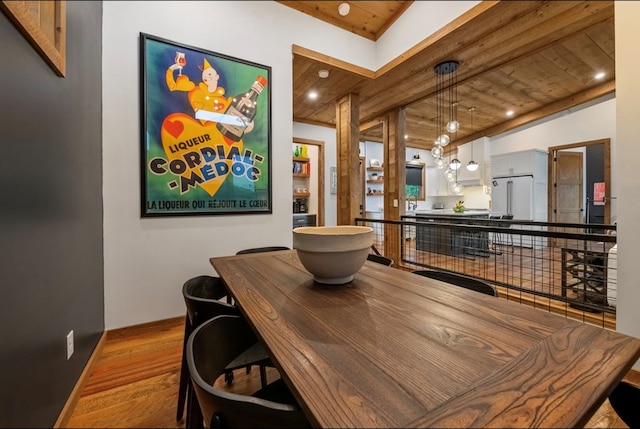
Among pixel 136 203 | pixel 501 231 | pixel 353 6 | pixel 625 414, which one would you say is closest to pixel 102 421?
pixel 136 203

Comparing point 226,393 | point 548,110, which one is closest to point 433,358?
point 226,393

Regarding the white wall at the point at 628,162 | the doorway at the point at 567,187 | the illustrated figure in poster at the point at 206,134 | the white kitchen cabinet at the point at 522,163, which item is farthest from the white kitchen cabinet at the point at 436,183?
the illustrated figure in poster at the point at 206,134

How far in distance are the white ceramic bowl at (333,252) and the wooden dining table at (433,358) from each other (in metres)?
0.10

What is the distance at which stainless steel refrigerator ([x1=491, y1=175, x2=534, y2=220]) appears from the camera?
19.9ft

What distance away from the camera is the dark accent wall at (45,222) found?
0.94m

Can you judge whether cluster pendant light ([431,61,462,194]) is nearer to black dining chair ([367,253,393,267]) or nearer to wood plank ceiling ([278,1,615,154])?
wood plank ceiling ([278,1,615,154])

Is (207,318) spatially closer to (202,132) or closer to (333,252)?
(333,252)

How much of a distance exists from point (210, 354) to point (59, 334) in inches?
38.5

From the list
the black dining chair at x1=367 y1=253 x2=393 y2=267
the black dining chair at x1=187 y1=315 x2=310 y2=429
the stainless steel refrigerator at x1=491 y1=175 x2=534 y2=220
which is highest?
the stainless steel refrigerator at x1=491 y1=175 x2=534 y2=220

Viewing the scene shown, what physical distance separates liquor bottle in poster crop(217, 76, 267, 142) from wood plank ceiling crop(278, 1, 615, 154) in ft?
2.20

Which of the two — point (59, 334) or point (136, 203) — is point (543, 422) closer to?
point (59, 334)

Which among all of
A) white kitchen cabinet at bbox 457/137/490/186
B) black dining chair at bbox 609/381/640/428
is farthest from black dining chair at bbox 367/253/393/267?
white kitchen cabinet at bbox 457/137/490/186

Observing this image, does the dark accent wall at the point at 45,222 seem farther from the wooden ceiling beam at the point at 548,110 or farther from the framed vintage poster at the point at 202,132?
the wooden ceiling beam at the point at 548,110

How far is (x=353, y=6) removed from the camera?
2.96 m
